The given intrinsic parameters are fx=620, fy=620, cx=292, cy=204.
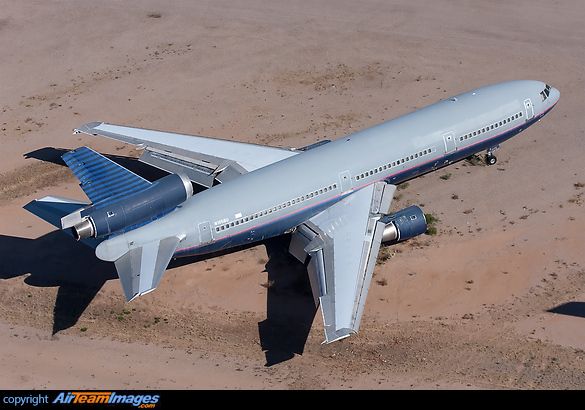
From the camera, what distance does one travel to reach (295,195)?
1350 inches

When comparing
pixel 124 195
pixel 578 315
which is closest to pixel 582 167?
pixel 578 315

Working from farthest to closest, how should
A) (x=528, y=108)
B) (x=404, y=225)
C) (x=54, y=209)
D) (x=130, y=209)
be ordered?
(x=528, y=108)
(x=404, y=225)
(x=54, y=209)
(x=130, y=209)

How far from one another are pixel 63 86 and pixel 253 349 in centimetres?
3196

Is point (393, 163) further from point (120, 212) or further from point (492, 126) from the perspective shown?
point (120, 212)

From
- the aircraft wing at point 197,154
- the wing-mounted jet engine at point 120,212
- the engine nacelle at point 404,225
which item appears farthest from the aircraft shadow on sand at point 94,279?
the engine nacelle at point 404,225

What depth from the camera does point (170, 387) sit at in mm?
29484

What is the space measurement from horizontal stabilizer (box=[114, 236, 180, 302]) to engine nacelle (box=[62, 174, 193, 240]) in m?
1.41

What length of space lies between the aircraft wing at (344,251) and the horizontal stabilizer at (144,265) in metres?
7.45

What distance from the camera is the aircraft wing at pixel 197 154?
38.4 metres

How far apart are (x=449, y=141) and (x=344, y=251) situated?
1081 cm
